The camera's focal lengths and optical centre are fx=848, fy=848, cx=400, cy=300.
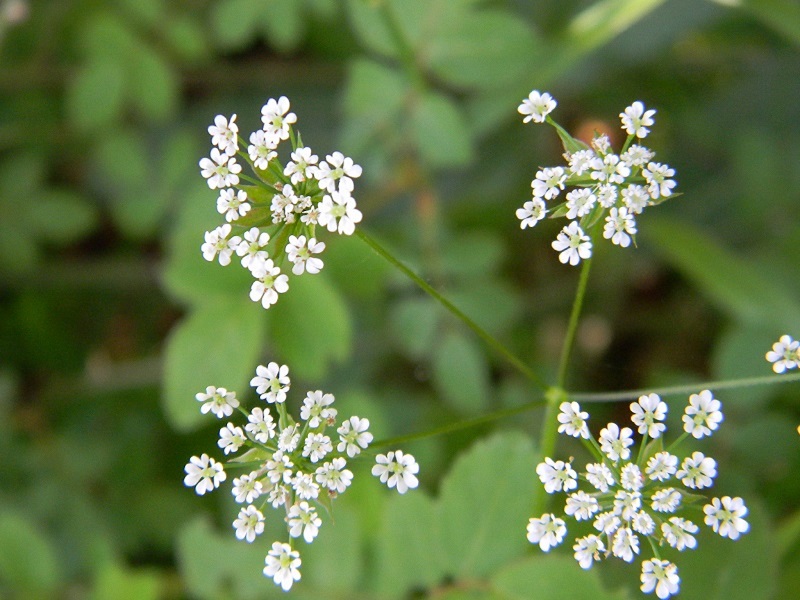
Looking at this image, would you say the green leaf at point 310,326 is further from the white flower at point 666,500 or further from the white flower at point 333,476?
the white flower at point 666,500

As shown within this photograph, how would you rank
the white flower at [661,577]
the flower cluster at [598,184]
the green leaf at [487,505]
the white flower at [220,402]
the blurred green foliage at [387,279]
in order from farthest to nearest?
1. the blurred green foliage at [387,279]
2. the green leaf at [487,505]
3. the white flower at [220,402]
4. the flower cluster at [598,184]
5. the white flower at [661,577]

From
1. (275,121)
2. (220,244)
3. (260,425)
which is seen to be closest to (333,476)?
(260,425)

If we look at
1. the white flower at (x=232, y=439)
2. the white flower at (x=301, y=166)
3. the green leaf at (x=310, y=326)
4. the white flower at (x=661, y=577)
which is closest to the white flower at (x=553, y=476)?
the white flower at (x=661, y=577)

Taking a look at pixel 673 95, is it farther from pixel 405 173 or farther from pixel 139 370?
pixel 139 370

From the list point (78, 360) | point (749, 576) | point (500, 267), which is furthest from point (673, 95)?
point (78, 360)

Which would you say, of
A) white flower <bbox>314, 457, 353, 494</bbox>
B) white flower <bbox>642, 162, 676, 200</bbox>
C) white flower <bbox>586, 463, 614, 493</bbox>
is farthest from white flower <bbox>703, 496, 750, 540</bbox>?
white flower <bbox>314, 457, 353, 494</bbox>

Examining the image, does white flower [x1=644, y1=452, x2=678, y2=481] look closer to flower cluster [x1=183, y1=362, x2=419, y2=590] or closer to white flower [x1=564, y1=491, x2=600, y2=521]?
white flower [x1=564, y1=491, x2=600, y2=521]
